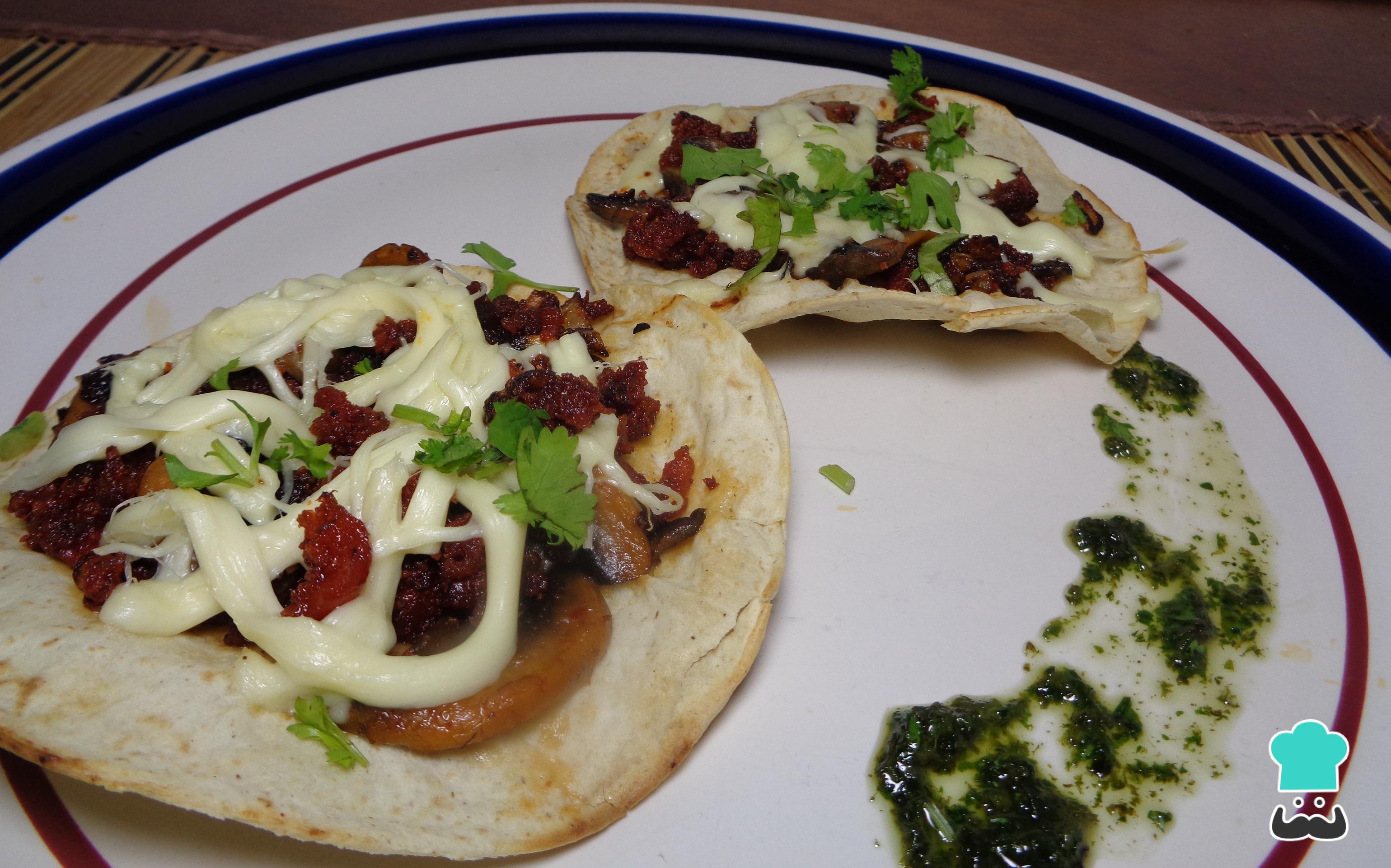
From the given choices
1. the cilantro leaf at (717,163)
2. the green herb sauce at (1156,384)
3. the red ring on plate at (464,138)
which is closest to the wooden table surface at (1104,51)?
the red ring on plate at (464,138)

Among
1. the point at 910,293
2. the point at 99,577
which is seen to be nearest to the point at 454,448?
the point at 99,577

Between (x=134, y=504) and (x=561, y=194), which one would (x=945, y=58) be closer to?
(x=561, y=194)

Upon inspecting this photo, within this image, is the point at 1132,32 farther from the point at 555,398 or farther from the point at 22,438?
the point at 22,438

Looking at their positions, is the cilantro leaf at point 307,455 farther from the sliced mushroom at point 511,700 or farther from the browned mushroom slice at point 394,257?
the browned mushroom slice at point 394,257

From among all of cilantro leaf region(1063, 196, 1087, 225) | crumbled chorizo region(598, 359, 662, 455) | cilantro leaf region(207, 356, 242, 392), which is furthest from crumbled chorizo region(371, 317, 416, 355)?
Answer: cilantro leaf region(1063, 196, 1087, 225)

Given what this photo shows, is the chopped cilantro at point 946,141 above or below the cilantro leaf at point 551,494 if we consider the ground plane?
above

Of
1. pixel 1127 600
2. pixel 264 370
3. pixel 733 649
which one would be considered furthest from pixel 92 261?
pixel 1127 600
